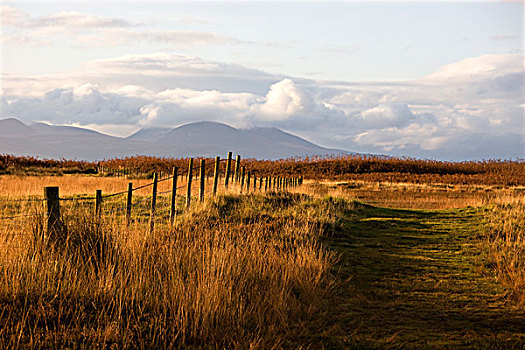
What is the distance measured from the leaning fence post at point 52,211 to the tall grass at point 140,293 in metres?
0.15

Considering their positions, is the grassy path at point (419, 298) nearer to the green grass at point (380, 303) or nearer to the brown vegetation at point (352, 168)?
the green grass at point (380, 303)

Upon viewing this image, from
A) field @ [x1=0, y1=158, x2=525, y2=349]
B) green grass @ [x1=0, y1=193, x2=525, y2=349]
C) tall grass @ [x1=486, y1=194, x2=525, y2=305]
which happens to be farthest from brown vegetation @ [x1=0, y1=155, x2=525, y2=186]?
field @ [x1=0, y1=158, x2=525, y2=349]

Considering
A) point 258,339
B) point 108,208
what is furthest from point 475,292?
point 108,208

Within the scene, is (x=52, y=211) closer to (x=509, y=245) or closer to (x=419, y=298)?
(x=419, y=298)

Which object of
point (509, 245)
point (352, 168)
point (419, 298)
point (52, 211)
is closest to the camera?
point (52, 211)

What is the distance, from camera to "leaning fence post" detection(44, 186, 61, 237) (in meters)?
7.84

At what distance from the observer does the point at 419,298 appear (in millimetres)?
8750

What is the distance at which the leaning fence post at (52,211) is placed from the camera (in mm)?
7836

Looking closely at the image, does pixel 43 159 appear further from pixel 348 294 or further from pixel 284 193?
pixel 348 294

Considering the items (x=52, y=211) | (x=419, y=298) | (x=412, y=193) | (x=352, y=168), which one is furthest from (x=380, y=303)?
(x=352, y=168)

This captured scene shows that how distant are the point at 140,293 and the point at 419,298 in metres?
4.50

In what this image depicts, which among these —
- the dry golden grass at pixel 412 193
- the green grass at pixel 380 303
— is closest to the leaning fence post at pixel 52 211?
the green grass at pixel 380 303

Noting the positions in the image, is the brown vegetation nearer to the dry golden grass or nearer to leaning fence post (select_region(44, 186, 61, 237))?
the dry golden grass

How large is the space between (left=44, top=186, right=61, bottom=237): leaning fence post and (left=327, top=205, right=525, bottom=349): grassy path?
4046mm
